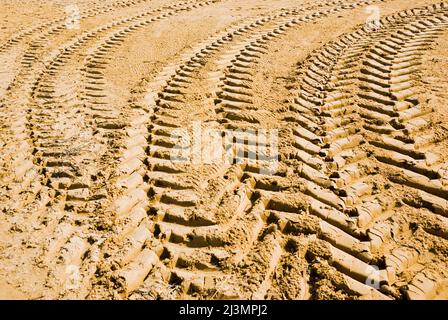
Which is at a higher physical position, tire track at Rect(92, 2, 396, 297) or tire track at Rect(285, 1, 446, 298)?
tire track at Rect(285, 1, 446, 298)

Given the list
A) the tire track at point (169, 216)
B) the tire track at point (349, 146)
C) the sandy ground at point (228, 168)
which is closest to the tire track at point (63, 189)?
the sandy ground at point (228, 168)

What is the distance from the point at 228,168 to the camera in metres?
2.85

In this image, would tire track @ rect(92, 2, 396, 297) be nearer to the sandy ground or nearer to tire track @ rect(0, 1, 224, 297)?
the sandy ground

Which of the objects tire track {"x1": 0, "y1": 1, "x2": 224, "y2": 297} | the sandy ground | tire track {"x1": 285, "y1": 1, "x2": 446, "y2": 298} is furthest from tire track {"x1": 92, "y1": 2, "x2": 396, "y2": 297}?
tire track {"x1": 285, "y1": 1, "x2": 446, "y2": 298}

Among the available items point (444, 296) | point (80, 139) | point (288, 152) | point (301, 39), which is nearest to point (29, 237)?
point (80, 139)

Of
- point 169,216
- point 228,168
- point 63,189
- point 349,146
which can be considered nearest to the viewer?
point 169,216

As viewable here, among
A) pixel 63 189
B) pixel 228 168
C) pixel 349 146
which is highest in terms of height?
pixel 349 146

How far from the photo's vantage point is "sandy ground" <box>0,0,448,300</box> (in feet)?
6.82

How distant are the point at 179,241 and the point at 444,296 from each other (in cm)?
144

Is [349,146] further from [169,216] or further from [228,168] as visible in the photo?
[169,216]

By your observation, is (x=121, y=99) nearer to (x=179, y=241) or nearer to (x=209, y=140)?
(x=209, y=140)

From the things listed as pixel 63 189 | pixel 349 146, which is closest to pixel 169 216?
pixel 63 189

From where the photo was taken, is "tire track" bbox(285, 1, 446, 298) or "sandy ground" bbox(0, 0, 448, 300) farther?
"tire track" bbox(285, 1, 446, 298)
